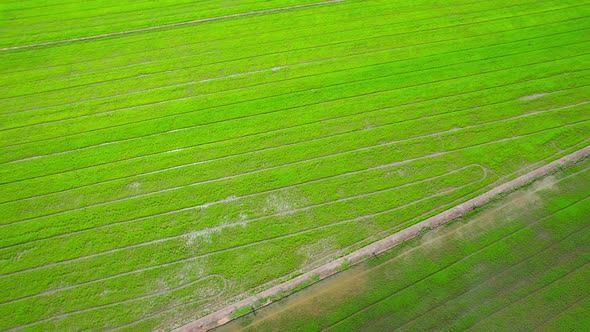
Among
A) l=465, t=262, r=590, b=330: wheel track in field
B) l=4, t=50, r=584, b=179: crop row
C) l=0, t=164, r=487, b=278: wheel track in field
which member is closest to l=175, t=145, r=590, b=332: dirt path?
l=0, t=164, r=487, b=278: wheel track in field

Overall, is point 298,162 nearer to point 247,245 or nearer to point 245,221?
point 245,221

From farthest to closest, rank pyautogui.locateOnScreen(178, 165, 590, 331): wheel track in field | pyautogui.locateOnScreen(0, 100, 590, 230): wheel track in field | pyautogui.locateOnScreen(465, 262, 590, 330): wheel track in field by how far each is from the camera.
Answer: pyautogui.locateOnScreen(0, 100, 590, 230): wheel track in field, pyautogui.locateOnScreen(178, 165, 590, 331): wheel track in field, pyautogui.locateOnScreen(465, 262, 590, 330): wheel track in field

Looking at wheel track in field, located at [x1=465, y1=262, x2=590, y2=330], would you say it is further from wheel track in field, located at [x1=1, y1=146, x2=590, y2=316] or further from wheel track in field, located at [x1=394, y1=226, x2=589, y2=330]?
wheel track in field, located at [x1=1, y1=146, x2=590, y2=316]

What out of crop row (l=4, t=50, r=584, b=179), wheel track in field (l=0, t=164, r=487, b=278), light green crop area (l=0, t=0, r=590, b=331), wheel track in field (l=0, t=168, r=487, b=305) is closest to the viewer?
wheel track in field (l=0, t=168, r=487, b=305)

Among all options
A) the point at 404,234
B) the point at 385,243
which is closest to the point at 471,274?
the point at 404,234

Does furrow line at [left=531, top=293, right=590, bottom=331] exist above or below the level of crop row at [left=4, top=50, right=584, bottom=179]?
below

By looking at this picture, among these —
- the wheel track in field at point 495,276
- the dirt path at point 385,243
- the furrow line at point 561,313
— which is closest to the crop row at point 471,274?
the wheel track in field at point 495,276

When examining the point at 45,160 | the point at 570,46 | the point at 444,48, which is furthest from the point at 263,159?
the point at 570,46
